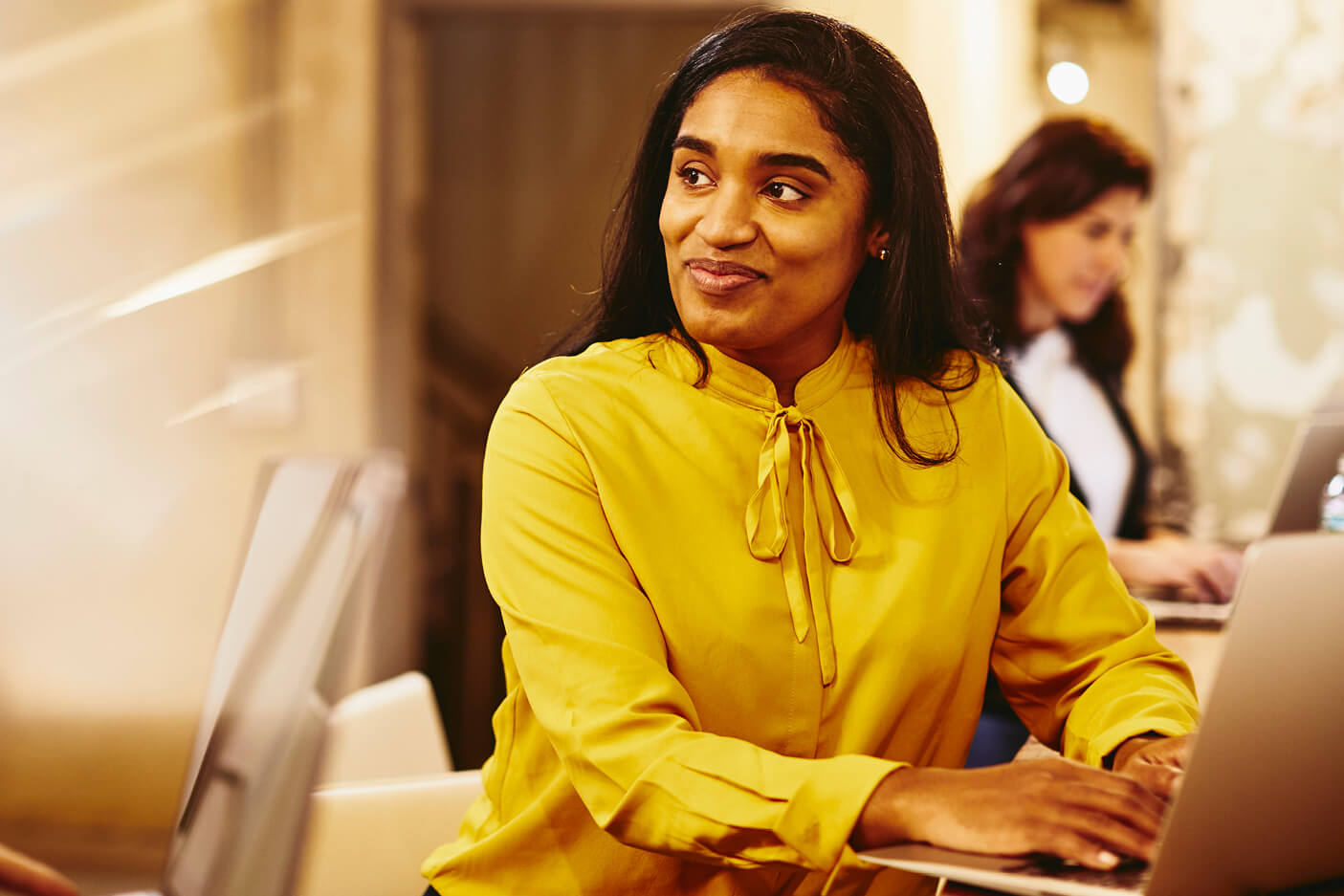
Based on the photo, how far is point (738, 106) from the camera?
3.49ft

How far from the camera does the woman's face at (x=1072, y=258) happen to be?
6.98 feet

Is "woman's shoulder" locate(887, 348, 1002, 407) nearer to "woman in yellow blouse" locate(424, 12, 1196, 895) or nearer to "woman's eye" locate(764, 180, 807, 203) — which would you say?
"woman in yellow blouse" locate(424, 12, 1196, 895)

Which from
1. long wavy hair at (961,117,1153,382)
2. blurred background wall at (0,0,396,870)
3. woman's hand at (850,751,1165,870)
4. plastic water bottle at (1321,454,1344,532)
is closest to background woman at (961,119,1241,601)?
long wavy hair at (961,117,1153,382)

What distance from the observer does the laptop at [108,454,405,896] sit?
0.81m

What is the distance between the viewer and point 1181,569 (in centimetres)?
196

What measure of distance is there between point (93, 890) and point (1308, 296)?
3.13m

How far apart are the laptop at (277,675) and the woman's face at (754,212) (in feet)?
1.06

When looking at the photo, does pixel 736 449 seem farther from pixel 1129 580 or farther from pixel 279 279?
pixel 279 279

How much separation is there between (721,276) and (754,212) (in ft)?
0.19

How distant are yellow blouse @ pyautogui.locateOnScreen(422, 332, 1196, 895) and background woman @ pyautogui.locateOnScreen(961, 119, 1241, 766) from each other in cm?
97

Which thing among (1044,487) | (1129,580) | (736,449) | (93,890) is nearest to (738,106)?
(736,449)

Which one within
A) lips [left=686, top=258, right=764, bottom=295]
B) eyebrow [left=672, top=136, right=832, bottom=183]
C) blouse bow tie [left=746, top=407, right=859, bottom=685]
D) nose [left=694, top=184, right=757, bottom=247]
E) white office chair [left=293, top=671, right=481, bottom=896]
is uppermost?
eyebrow [left=672, top=136, right=832, bottom=183]

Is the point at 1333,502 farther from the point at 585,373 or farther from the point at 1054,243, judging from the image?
the point at 585,373

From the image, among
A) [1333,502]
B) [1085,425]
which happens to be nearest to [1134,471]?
[1085,425]
